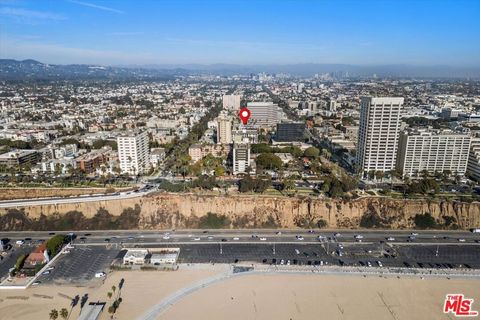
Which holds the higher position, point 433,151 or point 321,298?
point 433,151

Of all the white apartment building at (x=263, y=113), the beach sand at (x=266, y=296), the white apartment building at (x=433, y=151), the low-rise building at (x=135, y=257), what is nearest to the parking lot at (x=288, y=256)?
the low-rise building at (x=135, y=257)

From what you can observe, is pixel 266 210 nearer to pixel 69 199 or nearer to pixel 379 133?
pixel 379 133

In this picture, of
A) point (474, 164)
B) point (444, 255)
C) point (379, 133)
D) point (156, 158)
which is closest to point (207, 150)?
point (156, 158)

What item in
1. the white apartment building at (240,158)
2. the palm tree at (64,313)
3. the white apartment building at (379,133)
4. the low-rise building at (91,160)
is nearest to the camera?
the palm tree at (64,313)

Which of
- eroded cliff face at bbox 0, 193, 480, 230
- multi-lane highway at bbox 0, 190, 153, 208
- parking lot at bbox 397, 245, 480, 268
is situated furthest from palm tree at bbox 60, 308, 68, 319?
parking lot at bbox 397, 245, 480, 268

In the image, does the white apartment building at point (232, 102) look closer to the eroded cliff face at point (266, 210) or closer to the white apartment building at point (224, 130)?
the white apartment building at point (224, 130)

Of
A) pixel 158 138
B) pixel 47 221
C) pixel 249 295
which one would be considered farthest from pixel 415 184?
pixel 158 138

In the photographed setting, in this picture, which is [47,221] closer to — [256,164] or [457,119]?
[256,164]
